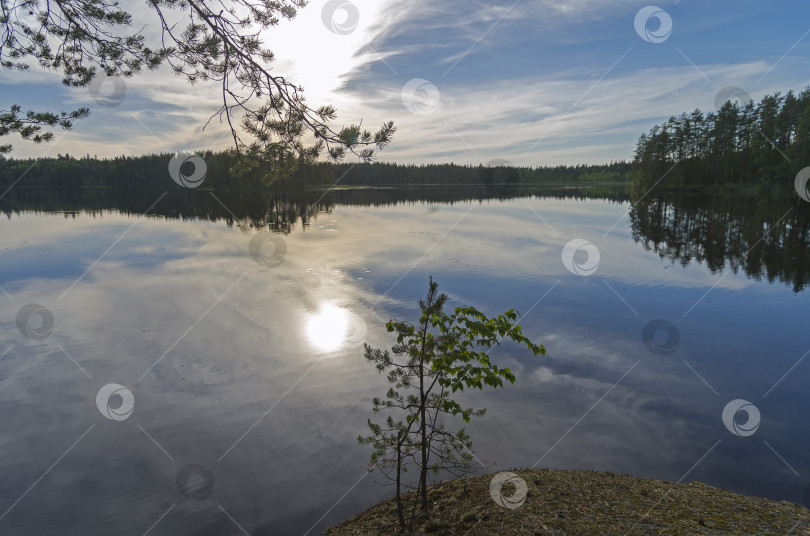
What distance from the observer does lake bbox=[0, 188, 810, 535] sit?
271 inches

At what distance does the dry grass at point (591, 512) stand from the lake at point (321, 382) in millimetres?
1017

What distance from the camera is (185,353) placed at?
1220cm

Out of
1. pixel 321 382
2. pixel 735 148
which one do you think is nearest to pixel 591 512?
pixel 321 382

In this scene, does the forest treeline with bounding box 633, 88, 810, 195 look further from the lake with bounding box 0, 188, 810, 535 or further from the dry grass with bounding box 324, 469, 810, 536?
the dry grass with bounding box 324, 469, 810, 536

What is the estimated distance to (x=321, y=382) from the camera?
34.1ft

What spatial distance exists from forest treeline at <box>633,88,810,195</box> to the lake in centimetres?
5368

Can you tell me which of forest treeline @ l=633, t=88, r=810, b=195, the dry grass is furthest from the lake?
forest treeline @ l=633, t=88, r=810, b=195

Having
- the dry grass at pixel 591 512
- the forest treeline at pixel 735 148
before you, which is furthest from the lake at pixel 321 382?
the forest treeline at pixel 735 148

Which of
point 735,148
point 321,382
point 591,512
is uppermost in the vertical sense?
point 735,148

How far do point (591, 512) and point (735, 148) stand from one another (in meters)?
100

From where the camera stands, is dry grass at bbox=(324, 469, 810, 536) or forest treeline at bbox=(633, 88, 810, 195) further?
forest treeline at bbox=(633, 88, 810, 195)

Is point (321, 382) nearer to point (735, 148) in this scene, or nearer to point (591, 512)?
point (591, 512)

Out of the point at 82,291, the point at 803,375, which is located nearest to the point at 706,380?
the point at 803,375

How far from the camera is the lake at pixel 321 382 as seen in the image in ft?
22.6
